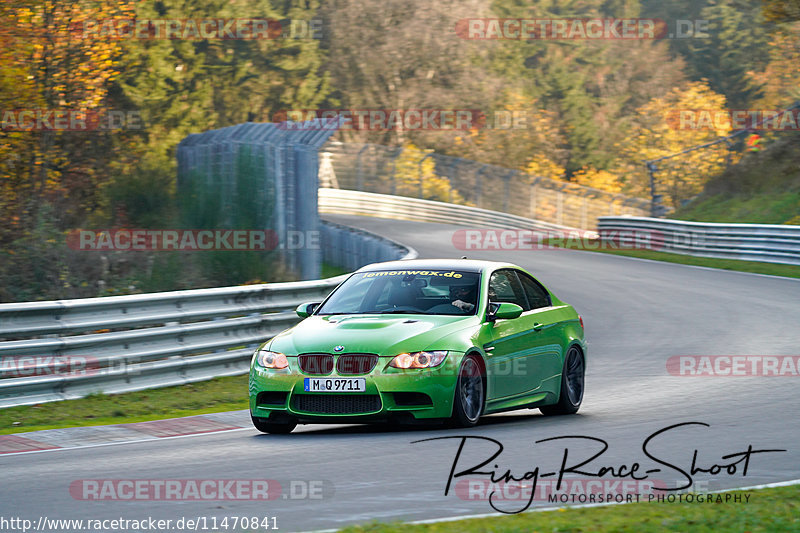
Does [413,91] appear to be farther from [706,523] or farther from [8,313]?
[706,523]

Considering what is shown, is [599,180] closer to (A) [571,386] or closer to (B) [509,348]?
(A) [571,386]

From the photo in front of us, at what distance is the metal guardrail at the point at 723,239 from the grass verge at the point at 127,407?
1906 cm

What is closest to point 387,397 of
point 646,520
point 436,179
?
point 646,520

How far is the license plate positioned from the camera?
9.22 meters

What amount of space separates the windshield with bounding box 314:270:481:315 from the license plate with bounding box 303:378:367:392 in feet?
3.86

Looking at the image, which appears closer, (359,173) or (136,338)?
(136,338)

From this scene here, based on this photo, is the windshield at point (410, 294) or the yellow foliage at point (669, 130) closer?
the windshield at point (410, 294)

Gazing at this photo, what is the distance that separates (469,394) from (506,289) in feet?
5.15

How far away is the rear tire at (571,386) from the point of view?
430 inches

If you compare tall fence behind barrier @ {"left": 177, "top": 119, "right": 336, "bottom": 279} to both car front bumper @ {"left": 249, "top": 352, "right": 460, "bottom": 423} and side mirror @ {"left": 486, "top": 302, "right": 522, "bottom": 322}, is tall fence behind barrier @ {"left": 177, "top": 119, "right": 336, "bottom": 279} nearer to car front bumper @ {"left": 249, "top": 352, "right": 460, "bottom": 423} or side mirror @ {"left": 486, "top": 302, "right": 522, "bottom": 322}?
side mirror @ {"left": 486, "top": 302, "right": 522, "bottom": 322}

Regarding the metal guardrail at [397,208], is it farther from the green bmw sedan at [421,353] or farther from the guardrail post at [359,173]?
the green bmw sedan at [421,353]

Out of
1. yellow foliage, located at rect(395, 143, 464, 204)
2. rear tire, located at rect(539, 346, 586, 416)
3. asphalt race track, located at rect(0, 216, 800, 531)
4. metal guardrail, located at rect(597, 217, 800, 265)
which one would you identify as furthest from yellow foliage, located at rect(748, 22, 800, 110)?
rear tire, located at rect(539, 346, 586, 416)

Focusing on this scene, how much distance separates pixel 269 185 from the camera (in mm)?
20078

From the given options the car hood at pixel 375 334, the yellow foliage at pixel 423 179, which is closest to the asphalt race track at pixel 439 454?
the car hood at pixel 375 334
